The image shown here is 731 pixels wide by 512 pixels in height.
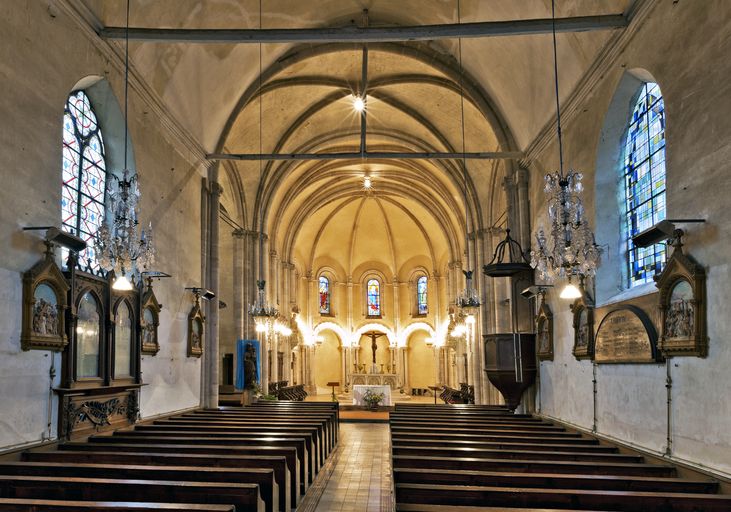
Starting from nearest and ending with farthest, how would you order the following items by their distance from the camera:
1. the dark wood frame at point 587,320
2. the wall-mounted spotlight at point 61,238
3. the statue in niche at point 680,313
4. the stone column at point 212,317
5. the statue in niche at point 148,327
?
the statue in niche at point 680,313 → the wall-mounted spotlight at point 61,238 → the dark wood frame at point 587,320 → the statue in niche at point 148,327 → the stone column at point 212,317

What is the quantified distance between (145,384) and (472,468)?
21.9 ft

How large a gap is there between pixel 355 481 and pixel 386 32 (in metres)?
7.50

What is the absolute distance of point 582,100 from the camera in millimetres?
11633

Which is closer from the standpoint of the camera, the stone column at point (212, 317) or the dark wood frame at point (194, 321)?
the dark wood frame at point (194, 321)

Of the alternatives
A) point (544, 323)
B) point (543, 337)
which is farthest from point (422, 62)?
point (543, 337)

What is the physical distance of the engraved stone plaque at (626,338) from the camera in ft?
28.6

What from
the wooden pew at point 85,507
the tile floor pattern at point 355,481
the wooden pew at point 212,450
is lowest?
the tile floor pattern at point 355,481

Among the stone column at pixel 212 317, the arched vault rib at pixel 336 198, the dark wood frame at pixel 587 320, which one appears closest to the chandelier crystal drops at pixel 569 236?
the dark wood frame at pixel 587 320

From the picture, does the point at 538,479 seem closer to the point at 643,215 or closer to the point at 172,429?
the point at 643,215

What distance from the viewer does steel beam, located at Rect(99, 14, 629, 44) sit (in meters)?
9.25

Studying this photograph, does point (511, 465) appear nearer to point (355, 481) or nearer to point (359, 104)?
point (355, 481)

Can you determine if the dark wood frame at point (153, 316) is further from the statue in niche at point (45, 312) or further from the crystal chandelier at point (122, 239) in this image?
the crystal chandelier at point (122, 239)

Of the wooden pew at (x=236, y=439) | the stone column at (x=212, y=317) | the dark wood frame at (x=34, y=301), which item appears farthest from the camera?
the stone column at (x=212, y=317)

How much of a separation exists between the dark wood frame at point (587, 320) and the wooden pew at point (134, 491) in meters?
6.82
